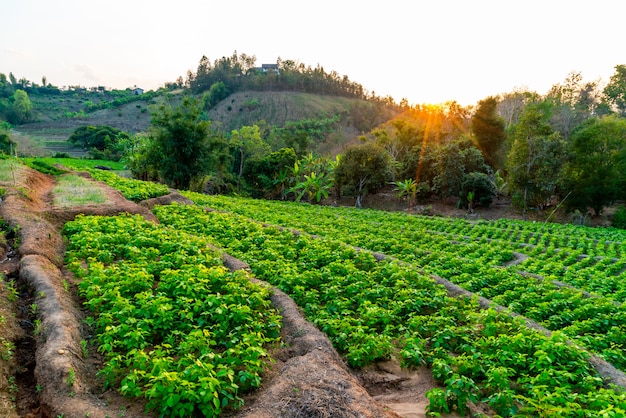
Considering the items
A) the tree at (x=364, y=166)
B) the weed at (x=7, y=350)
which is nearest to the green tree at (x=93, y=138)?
the tree at (x=364, y=166)

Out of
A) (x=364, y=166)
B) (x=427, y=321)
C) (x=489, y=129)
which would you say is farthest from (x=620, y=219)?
(x=427, y=321)

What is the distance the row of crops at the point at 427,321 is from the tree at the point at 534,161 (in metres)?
17.2

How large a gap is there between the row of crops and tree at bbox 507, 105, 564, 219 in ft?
56.3

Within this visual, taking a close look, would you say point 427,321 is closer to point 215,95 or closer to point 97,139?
point 97,139

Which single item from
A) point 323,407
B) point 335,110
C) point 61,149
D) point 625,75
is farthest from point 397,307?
point 335,110

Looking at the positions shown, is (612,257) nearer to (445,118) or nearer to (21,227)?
(21,227)

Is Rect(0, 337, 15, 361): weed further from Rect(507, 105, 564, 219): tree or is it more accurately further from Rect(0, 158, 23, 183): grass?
Rect(507, 105, 564, 219): tree

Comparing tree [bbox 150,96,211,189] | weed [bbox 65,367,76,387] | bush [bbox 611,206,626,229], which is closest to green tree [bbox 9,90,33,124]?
tree [bbox 150,96,211,189]

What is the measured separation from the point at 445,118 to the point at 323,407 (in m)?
62.6

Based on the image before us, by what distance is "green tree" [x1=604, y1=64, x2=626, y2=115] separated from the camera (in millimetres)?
53094

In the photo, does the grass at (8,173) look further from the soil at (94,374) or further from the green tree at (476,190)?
the green tree at (476,190)

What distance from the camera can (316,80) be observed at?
10694cm

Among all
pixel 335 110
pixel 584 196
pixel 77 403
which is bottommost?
pixel 77 403

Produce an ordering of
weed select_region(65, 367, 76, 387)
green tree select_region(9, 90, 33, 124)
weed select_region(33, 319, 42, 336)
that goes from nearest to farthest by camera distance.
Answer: weed select_region(65, 367, 76, 387)
weed select_region(33, 319, 42, 336)
green tree select_region(9, 90, 33, 124)
